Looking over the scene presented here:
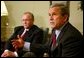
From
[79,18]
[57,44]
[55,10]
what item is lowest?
[79,18]

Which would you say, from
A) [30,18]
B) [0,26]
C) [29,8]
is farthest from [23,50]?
[29,8]

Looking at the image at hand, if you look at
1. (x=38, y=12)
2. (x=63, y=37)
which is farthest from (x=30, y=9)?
(x=63, y=37)

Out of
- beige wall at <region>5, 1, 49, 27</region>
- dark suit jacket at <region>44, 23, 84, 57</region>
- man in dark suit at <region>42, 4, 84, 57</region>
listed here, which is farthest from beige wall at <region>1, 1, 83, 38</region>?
dark suit jacket at <region>44, 23, 84, 57</region>

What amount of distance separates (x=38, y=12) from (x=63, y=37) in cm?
250

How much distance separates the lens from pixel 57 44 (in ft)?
6.66

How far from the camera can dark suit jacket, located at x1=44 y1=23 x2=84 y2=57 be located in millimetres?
1872

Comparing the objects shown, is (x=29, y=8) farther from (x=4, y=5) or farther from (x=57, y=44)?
(x=57, y=44)

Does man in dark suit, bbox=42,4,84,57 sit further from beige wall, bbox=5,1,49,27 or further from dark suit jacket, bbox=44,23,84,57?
beige wall, bbox=5,1,49,27

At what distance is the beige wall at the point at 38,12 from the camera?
4.41 m

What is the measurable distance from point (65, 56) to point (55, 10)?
49cm

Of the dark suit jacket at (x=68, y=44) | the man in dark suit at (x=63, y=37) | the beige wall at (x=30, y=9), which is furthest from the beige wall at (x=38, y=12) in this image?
the dark suit jacket at (x=68, y=44)

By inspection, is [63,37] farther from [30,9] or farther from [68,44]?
[30,9]

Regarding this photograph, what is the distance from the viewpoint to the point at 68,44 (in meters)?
1.90

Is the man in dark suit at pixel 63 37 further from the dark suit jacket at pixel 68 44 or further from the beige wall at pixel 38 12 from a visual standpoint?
the beige wall at pixel 38 12
